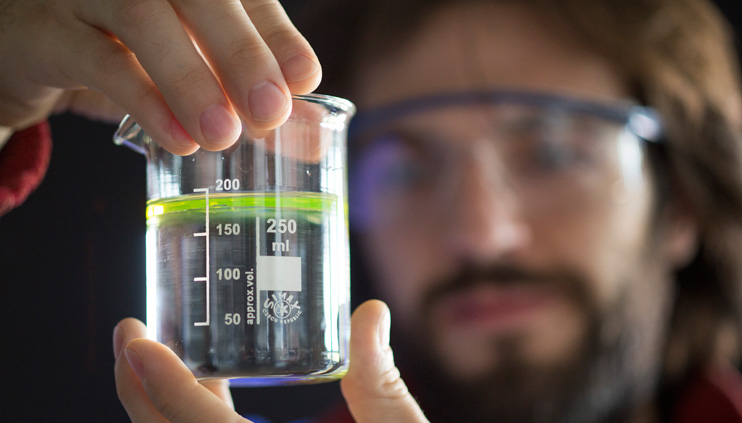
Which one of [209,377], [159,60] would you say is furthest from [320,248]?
[159,60]

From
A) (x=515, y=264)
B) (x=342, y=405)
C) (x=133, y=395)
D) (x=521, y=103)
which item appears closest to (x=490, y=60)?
(x=521, y=103)

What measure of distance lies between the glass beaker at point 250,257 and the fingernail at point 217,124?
6 cm

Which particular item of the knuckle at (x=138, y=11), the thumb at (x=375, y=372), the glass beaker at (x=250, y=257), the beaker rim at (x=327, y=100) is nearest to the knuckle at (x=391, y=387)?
the thumb at (x=375, y=372)

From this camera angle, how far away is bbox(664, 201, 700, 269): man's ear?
3.11 metres

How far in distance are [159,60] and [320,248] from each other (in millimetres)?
387

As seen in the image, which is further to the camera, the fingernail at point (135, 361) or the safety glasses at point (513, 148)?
the safety glasses at point (513, 148)

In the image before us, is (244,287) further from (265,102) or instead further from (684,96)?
(684,96)

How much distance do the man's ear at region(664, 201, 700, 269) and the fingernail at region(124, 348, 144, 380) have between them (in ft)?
8.69

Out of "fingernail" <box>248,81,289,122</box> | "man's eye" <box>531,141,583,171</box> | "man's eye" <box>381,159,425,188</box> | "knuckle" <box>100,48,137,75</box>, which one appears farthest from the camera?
"man's eye" <box>381,159,425,188</box>

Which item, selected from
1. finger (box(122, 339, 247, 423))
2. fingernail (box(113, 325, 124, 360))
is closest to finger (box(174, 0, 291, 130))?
finger (box(122, 339, 247, 423))

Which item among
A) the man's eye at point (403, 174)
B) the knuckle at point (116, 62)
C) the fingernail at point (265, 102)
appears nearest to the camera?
the fingernail at point (265, 102)

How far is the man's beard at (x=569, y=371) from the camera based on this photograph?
2824 mm

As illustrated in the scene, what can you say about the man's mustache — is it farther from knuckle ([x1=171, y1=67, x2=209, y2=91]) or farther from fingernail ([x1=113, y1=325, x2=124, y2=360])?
knuckle ([x1=171, y1=67, x2=209, y2=91])

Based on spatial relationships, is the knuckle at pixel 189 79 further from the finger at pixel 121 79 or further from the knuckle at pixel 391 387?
the knuckle at pixel 391 387
